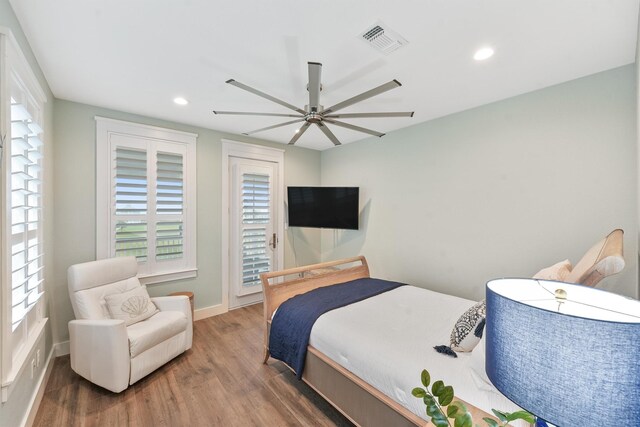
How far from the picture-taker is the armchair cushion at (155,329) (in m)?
2.24

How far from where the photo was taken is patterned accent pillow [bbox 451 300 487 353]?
63.8 inches

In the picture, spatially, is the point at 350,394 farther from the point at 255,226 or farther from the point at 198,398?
the point at 255,226

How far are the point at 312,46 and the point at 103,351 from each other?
113 inches

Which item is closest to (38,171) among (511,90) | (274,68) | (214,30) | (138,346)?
(138,346)

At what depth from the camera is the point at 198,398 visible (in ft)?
7.10

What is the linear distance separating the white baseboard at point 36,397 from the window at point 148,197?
1.08 m

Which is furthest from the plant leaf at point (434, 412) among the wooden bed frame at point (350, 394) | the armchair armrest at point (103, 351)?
the armchair armrest at point (103, 351)

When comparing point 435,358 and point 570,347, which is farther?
point 435,358

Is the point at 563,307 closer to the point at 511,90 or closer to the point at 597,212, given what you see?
the point at 597,212

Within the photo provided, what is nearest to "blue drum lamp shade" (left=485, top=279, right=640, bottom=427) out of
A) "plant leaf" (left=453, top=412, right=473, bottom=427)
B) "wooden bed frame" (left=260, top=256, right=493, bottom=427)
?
"plant leaf" (left=453, top=412, right=473, bottom=427)

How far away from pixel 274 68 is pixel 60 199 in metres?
2.62

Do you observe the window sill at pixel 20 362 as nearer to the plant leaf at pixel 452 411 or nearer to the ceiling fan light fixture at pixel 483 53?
the plant leaf at pixel 452 411

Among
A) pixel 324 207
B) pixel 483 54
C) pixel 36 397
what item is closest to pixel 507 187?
pixel 483 54

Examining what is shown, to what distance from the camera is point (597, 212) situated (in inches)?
87.5
